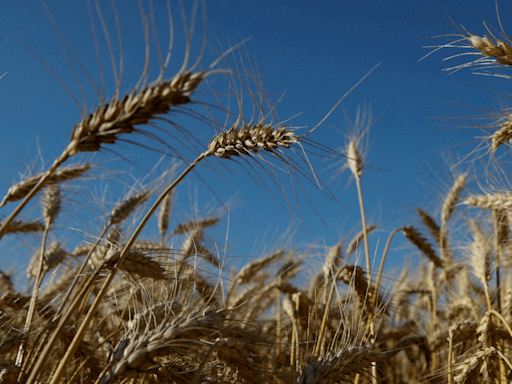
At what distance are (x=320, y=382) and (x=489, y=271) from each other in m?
2.47

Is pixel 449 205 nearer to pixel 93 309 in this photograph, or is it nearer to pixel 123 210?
pixel 123 210

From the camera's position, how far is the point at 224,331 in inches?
77.0

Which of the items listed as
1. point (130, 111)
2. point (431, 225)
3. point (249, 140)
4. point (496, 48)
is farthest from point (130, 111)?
point (431, 225)

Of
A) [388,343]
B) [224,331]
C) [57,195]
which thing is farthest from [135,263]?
[388,343]

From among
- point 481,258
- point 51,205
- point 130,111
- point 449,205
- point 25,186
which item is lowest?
point 25,186

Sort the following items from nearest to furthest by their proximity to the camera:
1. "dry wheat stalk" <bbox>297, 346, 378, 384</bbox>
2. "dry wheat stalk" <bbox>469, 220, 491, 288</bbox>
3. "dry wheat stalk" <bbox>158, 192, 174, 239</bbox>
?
"dry wheat stalk" <bbox>297, 346, 378, 384</bbox> → "dry wheat stalk" <bbox>469, 220, 491, 288</bbox> → "dry wheat stalk" <bbox>158, 192, 174, 239</bbox>

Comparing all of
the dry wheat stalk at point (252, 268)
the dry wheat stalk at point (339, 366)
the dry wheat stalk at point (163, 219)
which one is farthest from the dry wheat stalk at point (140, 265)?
the dry wheat stalk at point (163, 219)

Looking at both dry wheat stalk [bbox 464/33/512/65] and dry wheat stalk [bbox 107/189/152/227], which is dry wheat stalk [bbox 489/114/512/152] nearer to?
dry wheat stalk [bbox 464/33/512/65]

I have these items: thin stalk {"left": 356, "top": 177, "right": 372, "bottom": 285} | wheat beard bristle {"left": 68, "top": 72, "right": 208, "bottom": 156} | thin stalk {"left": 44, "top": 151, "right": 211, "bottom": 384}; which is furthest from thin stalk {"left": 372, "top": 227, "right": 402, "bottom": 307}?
wheat beard bristle {"left": 68, "top": 72, "right": 208, "bottom": 156}

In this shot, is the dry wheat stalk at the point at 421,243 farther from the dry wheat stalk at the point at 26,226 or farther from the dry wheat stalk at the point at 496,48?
the dry wheat stalk at the point at 26,226

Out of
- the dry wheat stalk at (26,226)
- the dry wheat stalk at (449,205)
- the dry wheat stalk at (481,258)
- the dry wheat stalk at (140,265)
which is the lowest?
the dry wheat stalk at (140,265)

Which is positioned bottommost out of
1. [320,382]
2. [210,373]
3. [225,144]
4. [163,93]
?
[210,373]

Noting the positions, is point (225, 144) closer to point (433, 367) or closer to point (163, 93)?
point (163, 93)

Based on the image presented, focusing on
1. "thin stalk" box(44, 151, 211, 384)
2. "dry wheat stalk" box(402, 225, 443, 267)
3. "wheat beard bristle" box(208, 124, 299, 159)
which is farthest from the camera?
"dry wheat stalk" box(402, 225, 443, 267)
